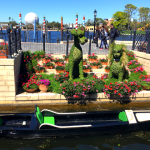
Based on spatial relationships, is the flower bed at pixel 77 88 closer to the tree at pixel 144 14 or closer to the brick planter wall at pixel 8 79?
the brick planter wall at pixel 8 79

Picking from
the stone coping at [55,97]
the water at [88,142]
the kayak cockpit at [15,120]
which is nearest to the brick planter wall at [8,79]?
the stone coping at [55,97]

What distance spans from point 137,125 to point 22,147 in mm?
3396

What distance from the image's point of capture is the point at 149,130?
203 inches

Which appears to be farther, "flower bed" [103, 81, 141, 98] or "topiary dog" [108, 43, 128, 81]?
"topiary dog" [108, 43, 128, 81]

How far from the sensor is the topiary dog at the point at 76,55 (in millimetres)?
6438

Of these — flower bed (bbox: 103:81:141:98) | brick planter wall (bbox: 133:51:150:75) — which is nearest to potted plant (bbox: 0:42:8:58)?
flower bed (bbox: 103:81:141:98)

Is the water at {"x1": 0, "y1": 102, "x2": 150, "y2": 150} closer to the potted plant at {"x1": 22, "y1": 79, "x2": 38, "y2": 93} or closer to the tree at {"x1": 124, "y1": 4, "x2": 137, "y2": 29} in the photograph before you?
the potted plant at {"x1": 22, "y1": 79, "x2": 38, "y2": 93}

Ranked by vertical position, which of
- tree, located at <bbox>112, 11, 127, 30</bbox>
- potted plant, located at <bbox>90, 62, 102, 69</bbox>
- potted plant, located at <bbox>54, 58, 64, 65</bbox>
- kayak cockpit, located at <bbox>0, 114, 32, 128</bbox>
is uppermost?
tree, located at <bbox>112, 11, 127, 30</bbox>

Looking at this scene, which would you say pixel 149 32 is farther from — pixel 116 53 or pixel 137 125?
pixel 137 125

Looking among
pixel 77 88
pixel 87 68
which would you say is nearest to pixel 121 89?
pixel 77 88

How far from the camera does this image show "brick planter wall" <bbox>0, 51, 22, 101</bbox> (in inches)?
253

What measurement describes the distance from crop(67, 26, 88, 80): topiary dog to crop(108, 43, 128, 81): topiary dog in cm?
143

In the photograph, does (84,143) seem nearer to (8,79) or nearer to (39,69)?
(8,79)

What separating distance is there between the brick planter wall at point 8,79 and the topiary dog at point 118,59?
422 centimetres
